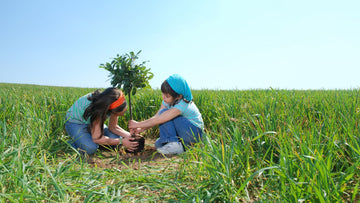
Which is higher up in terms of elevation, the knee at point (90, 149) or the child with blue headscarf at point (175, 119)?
the child with blue headscarf at point (175, 119)

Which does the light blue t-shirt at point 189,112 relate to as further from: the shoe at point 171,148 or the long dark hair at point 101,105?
the long dark hair at point 101,105

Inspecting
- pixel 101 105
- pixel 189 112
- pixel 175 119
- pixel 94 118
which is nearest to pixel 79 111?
pixel 94 118

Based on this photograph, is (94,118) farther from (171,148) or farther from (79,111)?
(171,148)

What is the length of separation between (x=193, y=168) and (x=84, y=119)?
181cm

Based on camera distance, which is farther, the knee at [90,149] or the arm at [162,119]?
the knee at [90,149]

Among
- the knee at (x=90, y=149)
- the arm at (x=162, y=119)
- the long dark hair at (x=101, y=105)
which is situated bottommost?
the knee at (x=90, y=149)

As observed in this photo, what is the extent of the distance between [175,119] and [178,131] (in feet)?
0.54

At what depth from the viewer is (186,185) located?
2.03m

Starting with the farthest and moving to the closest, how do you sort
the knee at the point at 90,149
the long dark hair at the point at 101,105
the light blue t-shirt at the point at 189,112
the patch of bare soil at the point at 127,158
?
the knee at the point at 90,149 → the light blue t-shirt at the point at 189,112 → the long dark hair at the point at 101,105 → the patch of bare soil at the point at 127,158

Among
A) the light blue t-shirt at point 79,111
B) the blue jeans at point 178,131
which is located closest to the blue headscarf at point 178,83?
→ the blue jeans at point 178,131

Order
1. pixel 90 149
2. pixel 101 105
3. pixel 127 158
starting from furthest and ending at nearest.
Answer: pixel 90 149
pixel 127 158
pixel 101 105

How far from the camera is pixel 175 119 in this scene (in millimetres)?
3287

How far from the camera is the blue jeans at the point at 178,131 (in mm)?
3232

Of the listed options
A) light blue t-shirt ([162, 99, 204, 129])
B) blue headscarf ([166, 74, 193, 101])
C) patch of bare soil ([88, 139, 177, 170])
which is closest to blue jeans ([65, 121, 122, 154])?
patch of bare soil ([88, 139, 177, 170])
